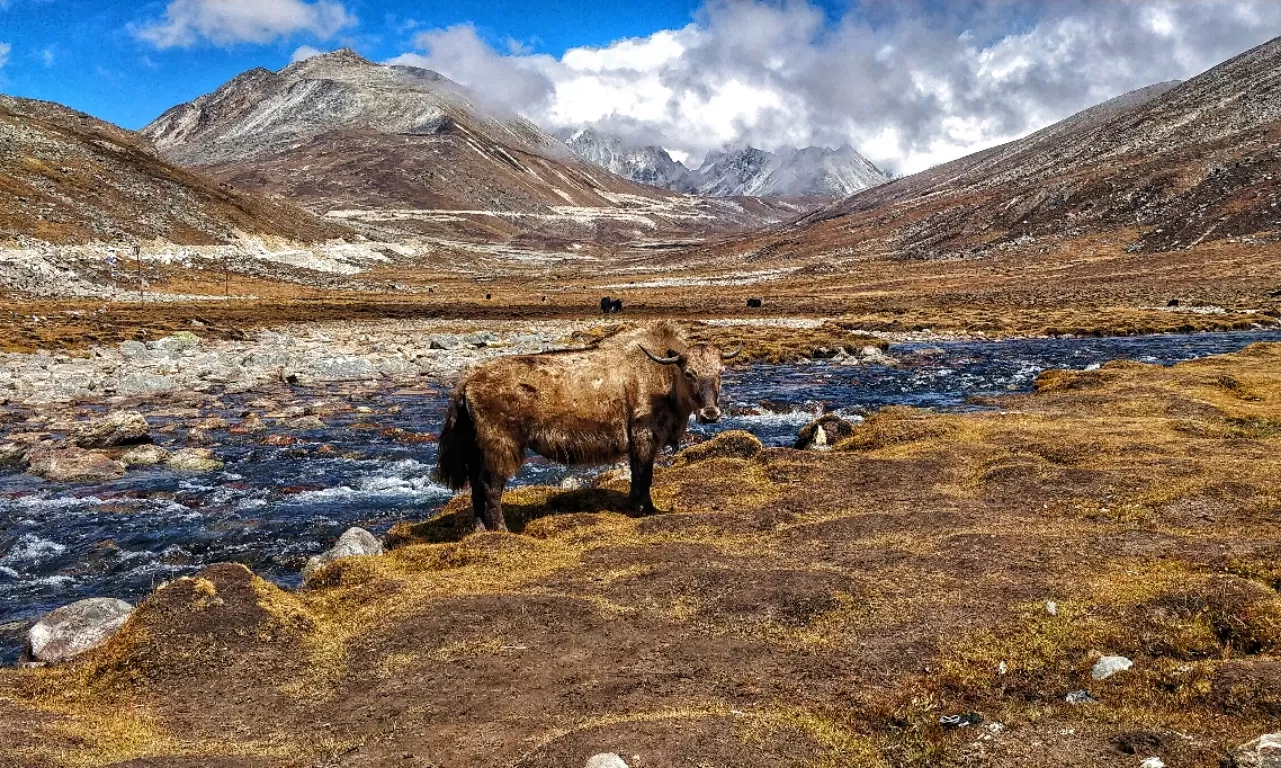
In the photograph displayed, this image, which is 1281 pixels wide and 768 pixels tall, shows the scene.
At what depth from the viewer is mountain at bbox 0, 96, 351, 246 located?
94625 mm

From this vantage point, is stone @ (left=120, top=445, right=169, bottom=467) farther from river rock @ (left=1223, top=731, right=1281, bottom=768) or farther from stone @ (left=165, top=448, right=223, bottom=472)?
river rock @ (left=1223, top=731, right=1281, bottom=768)

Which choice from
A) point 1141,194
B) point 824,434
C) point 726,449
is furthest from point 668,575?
point 1141,194

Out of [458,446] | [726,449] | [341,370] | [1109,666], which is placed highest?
[341,370]

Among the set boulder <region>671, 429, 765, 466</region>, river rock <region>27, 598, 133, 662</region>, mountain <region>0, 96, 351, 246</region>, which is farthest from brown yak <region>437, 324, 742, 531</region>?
mountain <region>0, 96, 351, 246</region>

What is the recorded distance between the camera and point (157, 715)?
7492 millimetres

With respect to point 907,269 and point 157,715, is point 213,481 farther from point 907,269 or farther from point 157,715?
point 907,269

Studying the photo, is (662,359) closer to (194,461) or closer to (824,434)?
(824,434)

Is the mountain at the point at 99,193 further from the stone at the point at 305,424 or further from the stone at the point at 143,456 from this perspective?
the stone at the point at 143,456

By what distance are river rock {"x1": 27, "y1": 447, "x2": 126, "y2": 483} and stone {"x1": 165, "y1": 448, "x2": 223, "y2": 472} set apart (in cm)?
117

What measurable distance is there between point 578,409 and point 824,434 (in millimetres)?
8775

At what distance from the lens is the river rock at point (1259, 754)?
16.9 feet

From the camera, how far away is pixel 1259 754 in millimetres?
5223

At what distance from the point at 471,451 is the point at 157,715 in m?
6.29

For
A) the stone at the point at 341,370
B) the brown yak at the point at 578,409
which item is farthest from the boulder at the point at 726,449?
the stone at the point at 341,370
